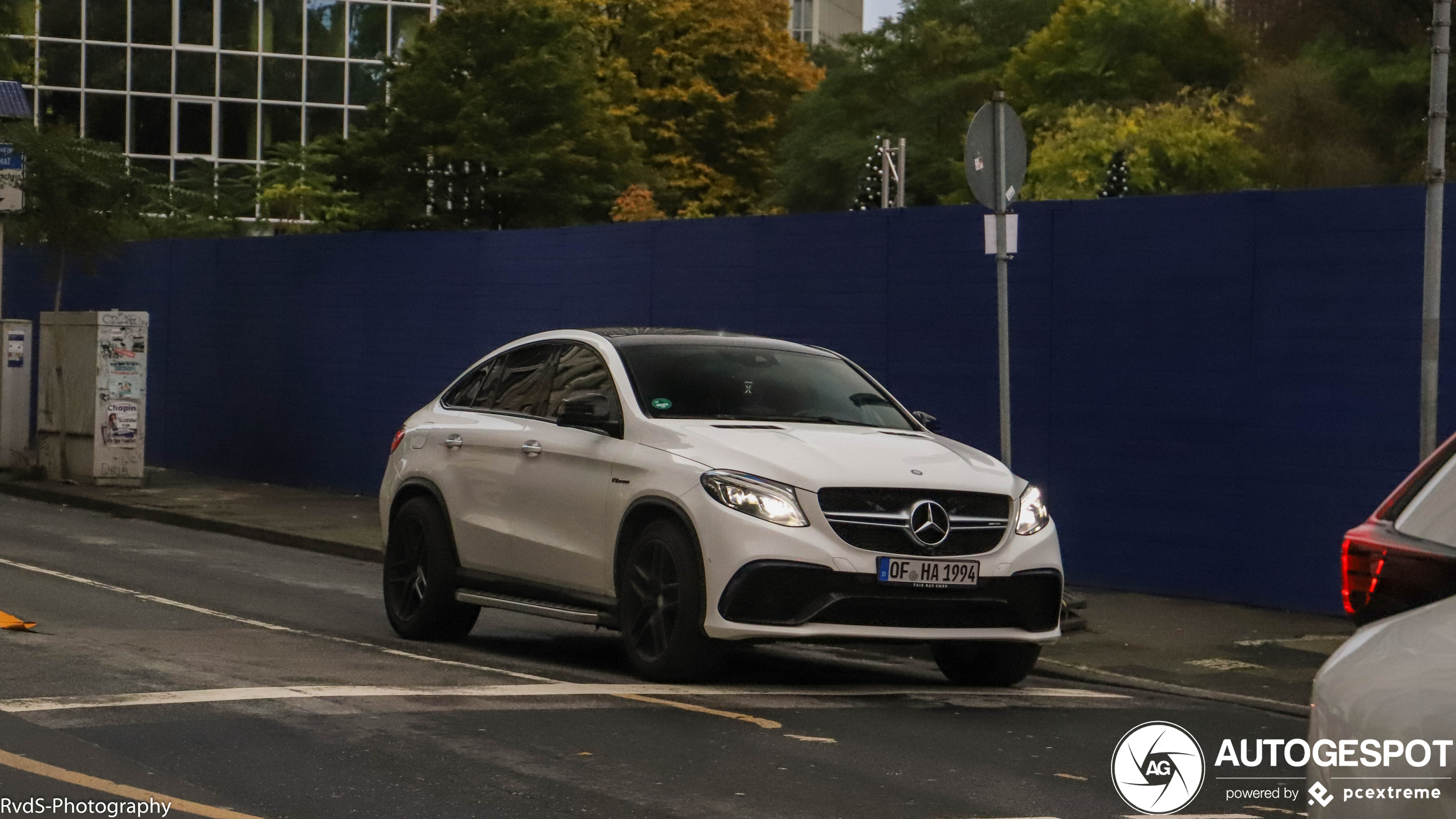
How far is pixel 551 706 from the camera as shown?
8.64 metres

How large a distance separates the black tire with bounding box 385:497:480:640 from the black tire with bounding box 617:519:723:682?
1534mm

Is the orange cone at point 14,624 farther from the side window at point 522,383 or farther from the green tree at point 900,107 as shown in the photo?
the green tree at point 900,107

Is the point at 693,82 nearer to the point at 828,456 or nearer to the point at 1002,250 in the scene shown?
the point at 1002,250

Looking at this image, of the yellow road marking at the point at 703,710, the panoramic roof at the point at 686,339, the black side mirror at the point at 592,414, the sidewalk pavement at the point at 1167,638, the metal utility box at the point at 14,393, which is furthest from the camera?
the metal utility box at the point at 14,393

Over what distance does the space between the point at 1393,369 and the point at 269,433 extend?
13.6 m

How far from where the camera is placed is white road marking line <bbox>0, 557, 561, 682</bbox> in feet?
32.4

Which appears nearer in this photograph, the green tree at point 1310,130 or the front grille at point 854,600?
the front grille at point 854,600

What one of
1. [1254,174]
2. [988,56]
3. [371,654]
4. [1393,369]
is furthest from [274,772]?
[988,56]

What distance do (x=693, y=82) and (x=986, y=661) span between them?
2867 inches

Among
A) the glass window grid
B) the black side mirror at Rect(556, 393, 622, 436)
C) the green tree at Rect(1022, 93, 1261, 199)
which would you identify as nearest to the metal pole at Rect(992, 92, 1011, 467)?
the black side mirror at Rect(556, 393, 622, 436)

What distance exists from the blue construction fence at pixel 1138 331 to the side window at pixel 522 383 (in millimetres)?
4438

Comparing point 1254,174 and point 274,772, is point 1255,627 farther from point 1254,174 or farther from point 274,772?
point 1254,174

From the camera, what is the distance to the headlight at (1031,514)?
377 inches

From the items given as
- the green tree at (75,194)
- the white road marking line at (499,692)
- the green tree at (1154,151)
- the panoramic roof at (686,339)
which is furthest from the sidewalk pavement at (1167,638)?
the green tree at (1154,151)
